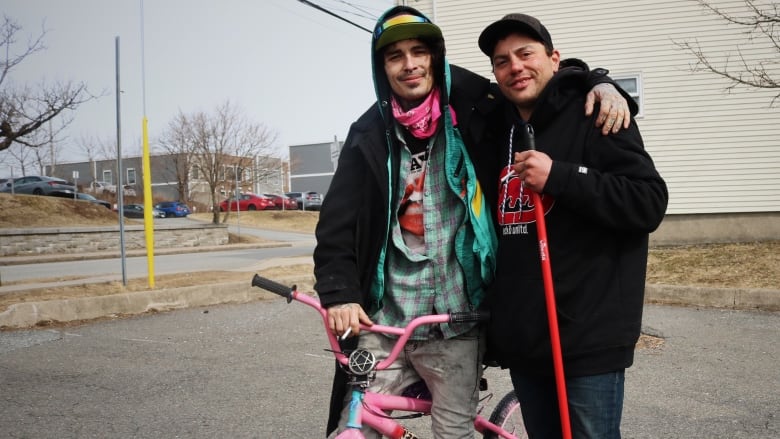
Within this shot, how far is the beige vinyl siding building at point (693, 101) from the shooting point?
577 inches

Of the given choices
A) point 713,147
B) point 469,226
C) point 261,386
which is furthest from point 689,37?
point 469,226

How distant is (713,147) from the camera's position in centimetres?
1498

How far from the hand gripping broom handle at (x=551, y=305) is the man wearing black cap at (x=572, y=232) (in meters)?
0.04

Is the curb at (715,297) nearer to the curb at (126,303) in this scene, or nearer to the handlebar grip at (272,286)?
the curb at (126,303)

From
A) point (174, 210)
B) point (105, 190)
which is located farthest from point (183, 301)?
point (105, 190)

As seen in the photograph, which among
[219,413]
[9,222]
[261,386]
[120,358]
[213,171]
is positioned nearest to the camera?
[219,413]

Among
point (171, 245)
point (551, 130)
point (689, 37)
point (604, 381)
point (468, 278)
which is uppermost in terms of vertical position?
point (689, 37)

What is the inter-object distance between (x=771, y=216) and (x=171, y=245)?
2068cm

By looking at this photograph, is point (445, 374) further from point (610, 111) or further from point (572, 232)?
point (610, 111)

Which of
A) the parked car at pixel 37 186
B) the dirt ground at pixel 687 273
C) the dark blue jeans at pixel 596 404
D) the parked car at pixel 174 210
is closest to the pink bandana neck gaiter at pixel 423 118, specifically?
the dark blue jeans at pixel 596 404

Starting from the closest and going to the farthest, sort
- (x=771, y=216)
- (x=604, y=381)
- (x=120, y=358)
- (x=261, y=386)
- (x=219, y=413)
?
(x=604, y=381) < (x=219, y=413) < (x=261, y=386) < (x=120, y=358) < (x=771, y=216)

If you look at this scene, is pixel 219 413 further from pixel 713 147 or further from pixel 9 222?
pixel 9 222

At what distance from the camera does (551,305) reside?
193cm

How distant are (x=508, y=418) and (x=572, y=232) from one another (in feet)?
4.11
